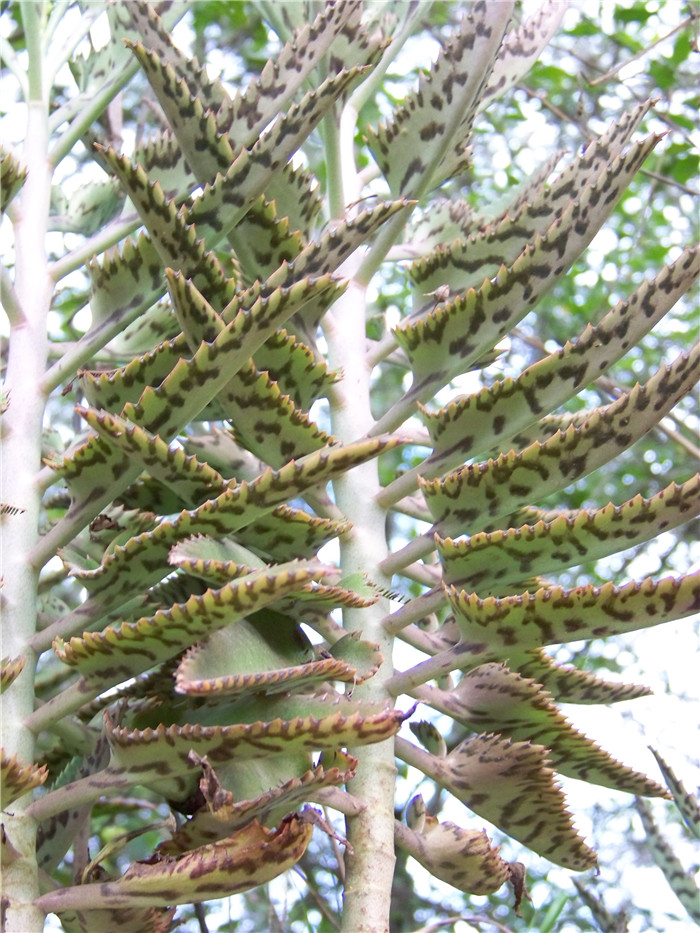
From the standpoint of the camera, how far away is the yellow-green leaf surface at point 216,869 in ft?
1.62

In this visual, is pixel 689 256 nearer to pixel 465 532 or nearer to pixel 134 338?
pixel 465 532

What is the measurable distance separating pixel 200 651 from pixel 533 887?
144 cm

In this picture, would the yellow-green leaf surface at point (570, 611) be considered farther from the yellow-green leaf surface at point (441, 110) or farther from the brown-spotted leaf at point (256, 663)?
the yellow-green leaf surface at point (441, 110)

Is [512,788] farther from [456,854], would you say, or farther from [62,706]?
[62,706]

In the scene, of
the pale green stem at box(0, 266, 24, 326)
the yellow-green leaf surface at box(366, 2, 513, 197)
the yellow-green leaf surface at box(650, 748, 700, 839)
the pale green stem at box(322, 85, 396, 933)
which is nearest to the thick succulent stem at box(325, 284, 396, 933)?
the pale green stem at box(322, 85, 396, 933)

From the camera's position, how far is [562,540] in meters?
0.56

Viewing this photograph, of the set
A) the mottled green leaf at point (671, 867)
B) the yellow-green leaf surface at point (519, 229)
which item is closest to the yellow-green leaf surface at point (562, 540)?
the yellow-green leaf surface at point (519, 229)

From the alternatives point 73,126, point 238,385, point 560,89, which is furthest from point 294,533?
point 560,89

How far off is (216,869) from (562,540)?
25 centimetres

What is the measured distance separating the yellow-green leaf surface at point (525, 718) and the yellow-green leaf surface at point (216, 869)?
0.48 ft

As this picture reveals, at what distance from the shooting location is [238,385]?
1.94 feet

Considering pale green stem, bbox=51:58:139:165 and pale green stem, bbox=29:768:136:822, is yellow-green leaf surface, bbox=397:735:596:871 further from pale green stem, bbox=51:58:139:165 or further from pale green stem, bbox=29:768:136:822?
pale green stem, bbox=51:58:139:165

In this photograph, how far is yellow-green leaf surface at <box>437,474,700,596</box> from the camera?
1.76 feet

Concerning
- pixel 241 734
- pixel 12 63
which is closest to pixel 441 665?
pixel 241 734
